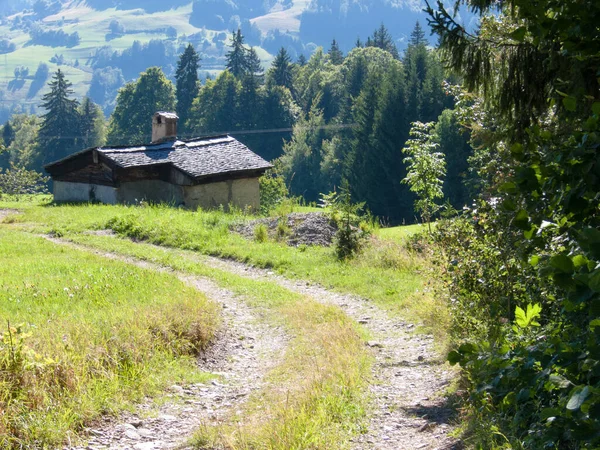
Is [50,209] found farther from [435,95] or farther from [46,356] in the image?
[435,95]

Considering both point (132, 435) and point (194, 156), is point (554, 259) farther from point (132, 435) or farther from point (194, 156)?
point (194, 156)

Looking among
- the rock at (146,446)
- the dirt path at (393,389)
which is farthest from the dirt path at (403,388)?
the rock at (146,446)

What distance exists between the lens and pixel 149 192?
34.6 m

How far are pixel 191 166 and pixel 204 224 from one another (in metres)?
11.2

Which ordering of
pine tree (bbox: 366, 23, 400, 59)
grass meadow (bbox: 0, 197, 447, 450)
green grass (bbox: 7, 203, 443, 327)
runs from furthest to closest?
pine tree (bbox: 366, 23, 400, 59) < green grass (bbox: 7, 203, 443, 327) < grass meadow (bbox: 0, 197, 447, 450)

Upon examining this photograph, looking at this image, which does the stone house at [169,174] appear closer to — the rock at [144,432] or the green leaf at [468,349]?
the rock at [144,432]

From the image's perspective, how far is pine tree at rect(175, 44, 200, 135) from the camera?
105m

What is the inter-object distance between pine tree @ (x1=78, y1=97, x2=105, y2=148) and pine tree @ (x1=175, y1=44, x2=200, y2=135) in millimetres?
12936

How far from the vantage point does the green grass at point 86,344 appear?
6.96m

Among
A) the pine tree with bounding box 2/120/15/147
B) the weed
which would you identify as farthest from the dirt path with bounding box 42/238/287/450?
the pine tree with bounding box 2/120/15/147

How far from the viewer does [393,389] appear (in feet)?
26.4

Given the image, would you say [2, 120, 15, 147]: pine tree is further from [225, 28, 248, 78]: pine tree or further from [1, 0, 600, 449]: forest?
[1, 0, 600, 449]: forest

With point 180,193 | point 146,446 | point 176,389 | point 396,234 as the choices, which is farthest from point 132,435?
point 180,193

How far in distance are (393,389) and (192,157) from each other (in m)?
27.7
